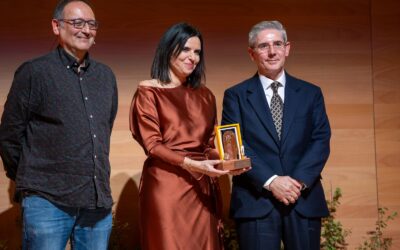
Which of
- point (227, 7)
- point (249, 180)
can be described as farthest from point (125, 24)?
point (249, 180)

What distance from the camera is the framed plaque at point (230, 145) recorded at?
2400 millimetres

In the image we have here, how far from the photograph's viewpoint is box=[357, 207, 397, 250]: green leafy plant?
3598 mm

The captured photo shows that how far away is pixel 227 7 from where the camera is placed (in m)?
3.63

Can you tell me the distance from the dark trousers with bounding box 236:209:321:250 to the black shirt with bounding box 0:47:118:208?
767 millimetres

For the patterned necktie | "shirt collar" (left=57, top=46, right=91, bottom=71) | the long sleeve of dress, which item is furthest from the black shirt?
the patterned necktie

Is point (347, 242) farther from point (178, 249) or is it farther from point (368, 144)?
point (178, 249)

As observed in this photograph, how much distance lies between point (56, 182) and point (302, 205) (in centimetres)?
119

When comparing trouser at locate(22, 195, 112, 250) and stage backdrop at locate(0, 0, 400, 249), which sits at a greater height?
stage backdrop at locate(0, 0, 400, 249)

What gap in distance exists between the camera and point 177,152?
254 cm

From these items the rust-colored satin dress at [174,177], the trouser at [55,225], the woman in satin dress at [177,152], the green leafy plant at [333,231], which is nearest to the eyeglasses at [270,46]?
the woman in satin dress at [177,152]

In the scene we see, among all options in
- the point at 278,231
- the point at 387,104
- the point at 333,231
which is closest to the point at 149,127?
the point at 278,231

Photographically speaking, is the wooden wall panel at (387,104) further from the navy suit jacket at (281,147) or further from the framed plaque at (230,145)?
the framed plaque at (230,145)

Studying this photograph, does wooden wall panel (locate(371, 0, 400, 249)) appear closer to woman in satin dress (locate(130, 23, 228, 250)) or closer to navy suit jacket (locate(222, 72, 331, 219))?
navy suit jacket (locate(222, 72, 331, 219))

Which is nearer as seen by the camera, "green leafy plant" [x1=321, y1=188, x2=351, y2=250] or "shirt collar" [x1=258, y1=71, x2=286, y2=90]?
"shirt collar" [x1=258, y1=71, x2=286, y2=90]
